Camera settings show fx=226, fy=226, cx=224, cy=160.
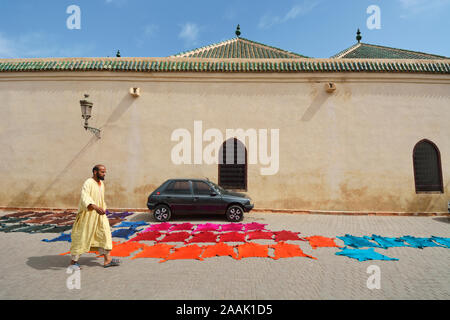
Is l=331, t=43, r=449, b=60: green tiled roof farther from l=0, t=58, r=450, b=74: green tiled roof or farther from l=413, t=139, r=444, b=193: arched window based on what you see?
l=413, t=139, r=444, b=193: arched window

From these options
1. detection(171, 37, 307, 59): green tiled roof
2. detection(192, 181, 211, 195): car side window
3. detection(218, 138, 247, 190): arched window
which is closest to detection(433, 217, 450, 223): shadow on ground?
detection(218, 138, 247, 190): arched window

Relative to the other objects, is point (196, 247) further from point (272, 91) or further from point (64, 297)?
point (272, 91)

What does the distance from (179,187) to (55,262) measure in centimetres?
406

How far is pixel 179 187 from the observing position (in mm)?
7695

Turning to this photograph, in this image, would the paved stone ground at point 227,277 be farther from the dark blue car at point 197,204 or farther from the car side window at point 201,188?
the car side window at point 201,188

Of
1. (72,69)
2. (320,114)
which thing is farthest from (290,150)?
(72,69)

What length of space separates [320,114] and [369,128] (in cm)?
211

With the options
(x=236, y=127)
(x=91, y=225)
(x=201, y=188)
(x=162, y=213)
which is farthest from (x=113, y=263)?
(x=236, y=127)

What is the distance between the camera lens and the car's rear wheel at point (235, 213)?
7.50 metres

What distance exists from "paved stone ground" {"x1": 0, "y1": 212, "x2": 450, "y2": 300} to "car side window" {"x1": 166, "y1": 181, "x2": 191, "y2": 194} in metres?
3.31

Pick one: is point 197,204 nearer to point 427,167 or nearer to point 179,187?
point 179,187

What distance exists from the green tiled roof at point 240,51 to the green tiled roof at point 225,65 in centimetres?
190

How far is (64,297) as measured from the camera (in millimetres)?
2824

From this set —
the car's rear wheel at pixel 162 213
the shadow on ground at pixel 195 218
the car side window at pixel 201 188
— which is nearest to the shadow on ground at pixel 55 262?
the car's rear wheel at pixel 162 213
